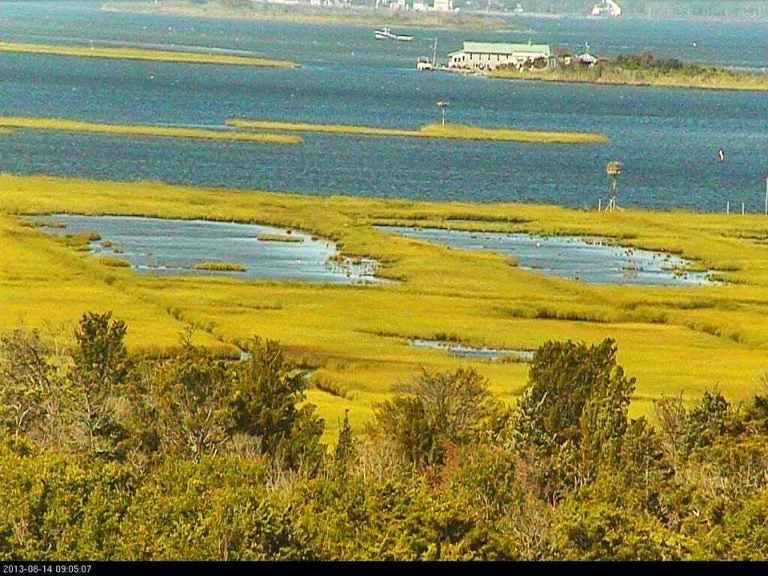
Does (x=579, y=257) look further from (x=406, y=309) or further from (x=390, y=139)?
(x=390, y=139)

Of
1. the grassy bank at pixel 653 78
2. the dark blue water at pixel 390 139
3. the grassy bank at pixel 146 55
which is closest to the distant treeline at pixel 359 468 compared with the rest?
the dark blue water at pixel 390 139

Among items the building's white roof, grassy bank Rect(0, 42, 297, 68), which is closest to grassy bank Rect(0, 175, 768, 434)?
grassy bank Rect(0, 42, 297, 68)

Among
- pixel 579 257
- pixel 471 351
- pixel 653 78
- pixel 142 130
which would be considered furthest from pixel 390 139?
pixel 653 78

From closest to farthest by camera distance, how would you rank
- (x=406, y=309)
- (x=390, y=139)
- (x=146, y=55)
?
(x=406, y=309), (x=390, y=139), (x=146, y=55)

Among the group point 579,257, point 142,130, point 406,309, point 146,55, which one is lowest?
point 146,55

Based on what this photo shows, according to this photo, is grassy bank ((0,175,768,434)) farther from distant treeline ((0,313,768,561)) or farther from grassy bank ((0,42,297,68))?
grassy bank ((0,42,297,68))
